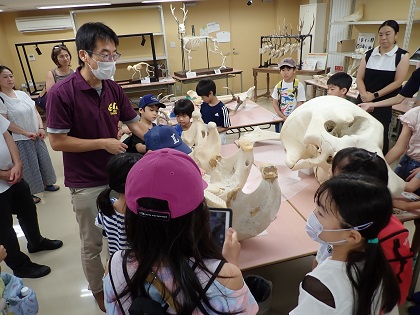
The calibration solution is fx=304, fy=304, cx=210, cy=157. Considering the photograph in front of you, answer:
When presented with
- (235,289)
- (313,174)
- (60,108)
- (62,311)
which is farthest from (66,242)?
(235,289)

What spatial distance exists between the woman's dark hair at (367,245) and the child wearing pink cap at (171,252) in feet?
1.17

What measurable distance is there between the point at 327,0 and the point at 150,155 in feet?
21.9

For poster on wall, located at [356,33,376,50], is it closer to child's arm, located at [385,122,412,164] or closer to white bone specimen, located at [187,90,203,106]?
white bone specimen, located at [187,90,203,106]

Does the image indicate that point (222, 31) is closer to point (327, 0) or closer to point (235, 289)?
point (327, 0)

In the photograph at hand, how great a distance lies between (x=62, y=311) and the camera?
6.52ft

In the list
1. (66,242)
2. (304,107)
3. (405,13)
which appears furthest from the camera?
(405,13)

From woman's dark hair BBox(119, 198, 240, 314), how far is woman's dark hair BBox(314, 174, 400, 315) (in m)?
0.42

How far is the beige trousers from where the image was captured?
1643 millimetres

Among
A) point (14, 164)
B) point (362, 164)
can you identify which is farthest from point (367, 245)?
point (14, 164)

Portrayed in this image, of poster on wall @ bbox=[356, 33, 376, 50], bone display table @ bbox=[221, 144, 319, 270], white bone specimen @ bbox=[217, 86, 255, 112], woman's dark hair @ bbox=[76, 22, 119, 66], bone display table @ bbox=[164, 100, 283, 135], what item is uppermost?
woman's dark hair @ bbox=[76, 22, 119, 66]

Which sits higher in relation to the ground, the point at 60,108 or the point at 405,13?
the point at 405,13

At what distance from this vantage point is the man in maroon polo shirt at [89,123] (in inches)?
59.1

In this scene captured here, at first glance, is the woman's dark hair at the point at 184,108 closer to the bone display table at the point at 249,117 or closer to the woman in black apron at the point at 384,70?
the bone display table at the point at 249,117

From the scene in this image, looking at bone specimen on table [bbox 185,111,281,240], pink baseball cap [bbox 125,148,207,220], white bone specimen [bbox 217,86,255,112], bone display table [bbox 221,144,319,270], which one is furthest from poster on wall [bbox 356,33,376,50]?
pink baseball cap [bbox 125,148,207,220]
